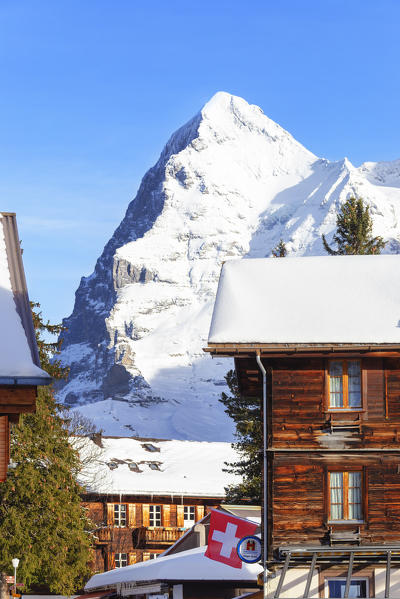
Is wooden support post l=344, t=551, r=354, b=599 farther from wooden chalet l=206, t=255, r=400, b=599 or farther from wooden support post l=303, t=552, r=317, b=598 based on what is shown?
wooden support post l=303, t=552, r=317, b=598

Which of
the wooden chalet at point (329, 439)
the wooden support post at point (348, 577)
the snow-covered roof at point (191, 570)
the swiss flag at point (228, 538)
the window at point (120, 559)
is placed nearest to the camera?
the wooden support post at point (348, 577)

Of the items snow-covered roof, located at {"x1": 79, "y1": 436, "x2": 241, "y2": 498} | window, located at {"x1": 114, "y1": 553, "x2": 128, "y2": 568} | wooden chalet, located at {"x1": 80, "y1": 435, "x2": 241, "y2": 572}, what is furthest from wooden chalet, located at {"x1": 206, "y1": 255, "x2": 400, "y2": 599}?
window, located at {"x1": 114, "y1": 553, "x2": 128, "y2": 568}

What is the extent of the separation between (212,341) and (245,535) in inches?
216

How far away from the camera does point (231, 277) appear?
32.8 m

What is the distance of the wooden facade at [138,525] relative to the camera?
71.0 meters

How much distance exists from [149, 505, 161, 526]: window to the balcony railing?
109cm

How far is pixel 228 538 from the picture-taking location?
1161 inches

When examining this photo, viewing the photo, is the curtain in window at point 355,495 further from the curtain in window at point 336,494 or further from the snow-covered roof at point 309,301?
the snow-covered roof at point 309,301

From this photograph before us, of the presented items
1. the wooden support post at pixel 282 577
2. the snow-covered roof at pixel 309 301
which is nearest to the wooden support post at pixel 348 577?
the wooden support post at pixel 282 577

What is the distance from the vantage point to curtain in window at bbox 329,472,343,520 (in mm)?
29188

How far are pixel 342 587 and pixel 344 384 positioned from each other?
5.59 m

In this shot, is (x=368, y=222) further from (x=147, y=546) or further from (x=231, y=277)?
(x=147, y=546)

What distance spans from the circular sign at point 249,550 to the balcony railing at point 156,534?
43.2m

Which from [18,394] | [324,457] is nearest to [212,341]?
[324,457]
